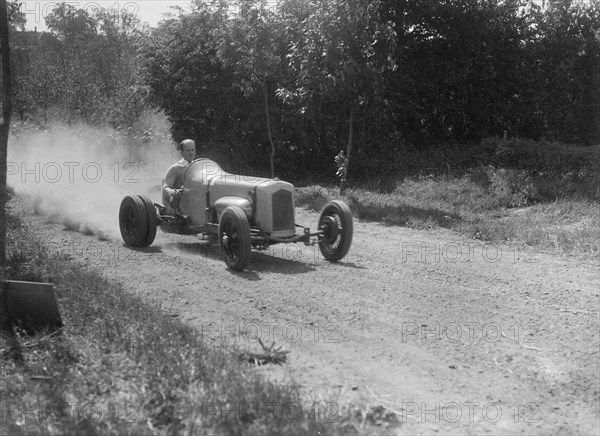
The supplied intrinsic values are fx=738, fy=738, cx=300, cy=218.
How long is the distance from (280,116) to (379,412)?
1635 cm

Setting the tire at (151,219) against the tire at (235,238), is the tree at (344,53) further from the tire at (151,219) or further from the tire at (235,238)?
the tire at (235,238)

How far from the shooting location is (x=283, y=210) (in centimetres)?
1011

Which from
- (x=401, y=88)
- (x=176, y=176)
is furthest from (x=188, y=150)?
(x=401, y=88)

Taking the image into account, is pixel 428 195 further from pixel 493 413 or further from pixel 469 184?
pixel 493 413

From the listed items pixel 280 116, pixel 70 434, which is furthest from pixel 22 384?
pixel 280 116

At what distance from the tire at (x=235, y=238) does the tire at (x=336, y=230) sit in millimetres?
1370

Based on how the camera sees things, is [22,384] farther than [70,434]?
Yes

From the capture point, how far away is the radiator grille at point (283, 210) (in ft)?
32.9

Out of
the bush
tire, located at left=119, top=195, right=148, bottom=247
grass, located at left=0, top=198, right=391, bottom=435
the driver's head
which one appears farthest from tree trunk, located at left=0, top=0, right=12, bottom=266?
the bush

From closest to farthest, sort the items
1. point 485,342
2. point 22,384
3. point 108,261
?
1. point 22,384
2. point 485,342
3. point 108,261

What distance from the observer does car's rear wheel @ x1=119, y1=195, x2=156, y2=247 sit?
11141 millimetres

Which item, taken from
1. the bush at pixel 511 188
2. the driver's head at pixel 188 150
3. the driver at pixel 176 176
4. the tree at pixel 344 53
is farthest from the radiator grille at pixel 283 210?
the tree at pixel 344 53

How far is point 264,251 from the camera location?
36.7 ft

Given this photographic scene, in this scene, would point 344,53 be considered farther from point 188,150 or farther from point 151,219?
point 151,219
